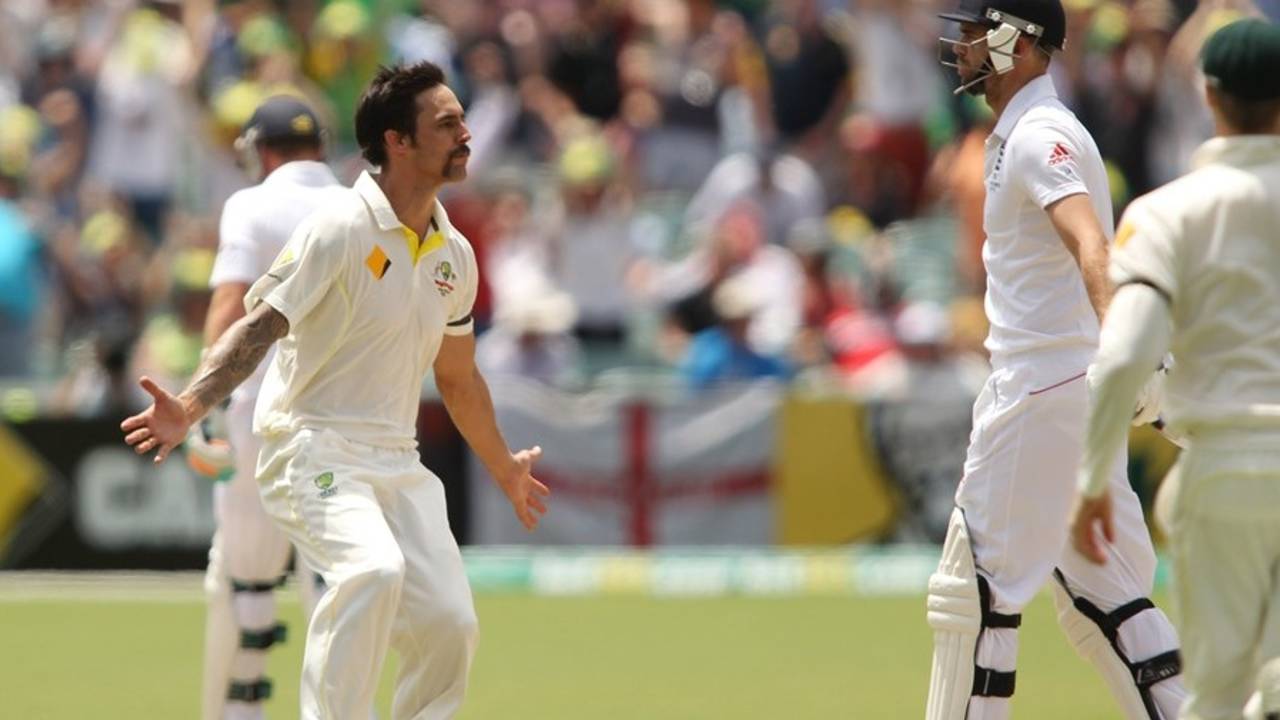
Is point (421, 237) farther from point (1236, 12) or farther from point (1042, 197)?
point (1236, 12)

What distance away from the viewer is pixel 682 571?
575 inches

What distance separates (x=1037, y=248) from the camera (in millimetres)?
7090

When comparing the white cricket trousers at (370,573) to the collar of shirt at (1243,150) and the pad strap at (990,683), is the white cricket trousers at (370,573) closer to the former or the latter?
the pad strap at (990,683)

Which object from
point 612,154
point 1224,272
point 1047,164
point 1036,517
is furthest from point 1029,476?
point 612,154

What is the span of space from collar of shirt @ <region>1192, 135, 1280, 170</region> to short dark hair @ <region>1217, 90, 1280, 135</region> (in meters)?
0.04

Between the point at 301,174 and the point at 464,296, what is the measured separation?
1550 millimetres

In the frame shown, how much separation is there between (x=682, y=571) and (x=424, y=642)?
773 centimetres

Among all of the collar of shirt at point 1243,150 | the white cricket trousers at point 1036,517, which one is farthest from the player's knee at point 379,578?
the collar of shirt at point 1243,150

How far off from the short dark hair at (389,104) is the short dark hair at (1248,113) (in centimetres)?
256

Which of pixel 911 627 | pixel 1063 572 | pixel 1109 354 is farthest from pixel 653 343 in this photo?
pixel 1109 354

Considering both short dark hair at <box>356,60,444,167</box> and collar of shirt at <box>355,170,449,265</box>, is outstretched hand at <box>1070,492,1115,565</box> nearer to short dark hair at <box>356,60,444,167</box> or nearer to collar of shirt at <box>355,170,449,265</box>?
collar of shirt at <box>355,170,449,265</box>

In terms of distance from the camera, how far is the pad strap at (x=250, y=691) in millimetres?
8680

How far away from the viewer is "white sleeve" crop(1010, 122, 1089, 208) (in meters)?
6.90

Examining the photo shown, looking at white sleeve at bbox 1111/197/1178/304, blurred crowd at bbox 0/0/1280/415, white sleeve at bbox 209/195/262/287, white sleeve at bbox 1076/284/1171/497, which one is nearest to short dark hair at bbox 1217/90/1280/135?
white sleeve at bbox 1111/197/1178/304
